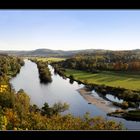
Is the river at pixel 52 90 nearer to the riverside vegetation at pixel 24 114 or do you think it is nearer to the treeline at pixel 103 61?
the riverside vegetation at pixel 24 114

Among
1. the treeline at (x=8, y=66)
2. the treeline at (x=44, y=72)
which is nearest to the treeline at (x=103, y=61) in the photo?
the treeline at (x=44, y=72)

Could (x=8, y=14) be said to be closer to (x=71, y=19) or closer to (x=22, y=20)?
(x=22, y=20)

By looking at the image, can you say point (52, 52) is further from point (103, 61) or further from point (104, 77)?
point (104, 77)

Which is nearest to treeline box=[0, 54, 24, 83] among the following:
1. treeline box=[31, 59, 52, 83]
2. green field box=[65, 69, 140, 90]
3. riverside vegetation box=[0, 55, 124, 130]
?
riverside vegetation box=[0, 55, 124, 130]

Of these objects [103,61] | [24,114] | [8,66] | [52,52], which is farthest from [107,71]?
[24,114]
